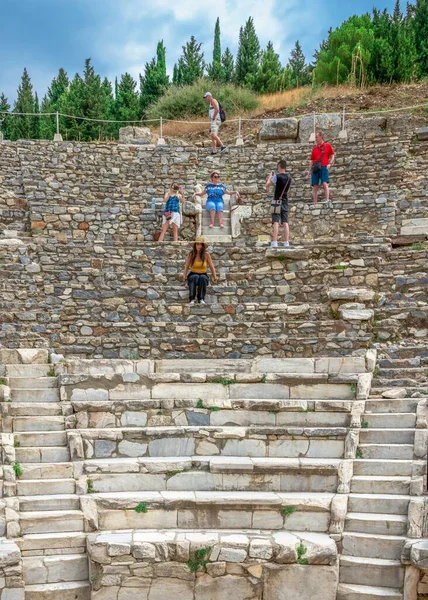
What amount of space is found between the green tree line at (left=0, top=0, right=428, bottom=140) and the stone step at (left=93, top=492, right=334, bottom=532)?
60.9 ft

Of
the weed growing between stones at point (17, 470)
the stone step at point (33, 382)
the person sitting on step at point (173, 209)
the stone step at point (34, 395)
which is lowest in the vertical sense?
the weed growing between stones at point (17, 470)

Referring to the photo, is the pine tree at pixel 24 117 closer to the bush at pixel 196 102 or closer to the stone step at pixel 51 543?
the bush at pixel 196 102

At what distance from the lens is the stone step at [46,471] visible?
26.9ft

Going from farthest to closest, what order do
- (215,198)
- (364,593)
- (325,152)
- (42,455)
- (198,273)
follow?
1. (325,152)
2. (215,198)
3. (198,273)
4. (42,455)
5. (364,593)

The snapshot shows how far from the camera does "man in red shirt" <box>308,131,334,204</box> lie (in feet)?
55.0

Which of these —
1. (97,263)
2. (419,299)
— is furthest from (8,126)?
(419,299)

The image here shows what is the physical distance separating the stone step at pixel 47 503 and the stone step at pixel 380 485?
2.84 meters

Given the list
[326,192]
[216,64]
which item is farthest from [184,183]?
[216,64]

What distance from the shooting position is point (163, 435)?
8.64 meters

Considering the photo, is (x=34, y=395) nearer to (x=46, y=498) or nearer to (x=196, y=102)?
(x=46, y=498)

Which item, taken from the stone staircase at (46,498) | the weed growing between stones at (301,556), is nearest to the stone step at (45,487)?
the stone staircase at (46,498)

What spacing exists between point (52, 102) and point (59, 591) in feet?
107

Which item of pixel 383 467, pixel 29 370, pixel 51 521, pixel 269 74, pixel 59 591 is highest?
pixel 269 74

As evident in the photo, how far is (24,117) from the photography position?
33.0m
